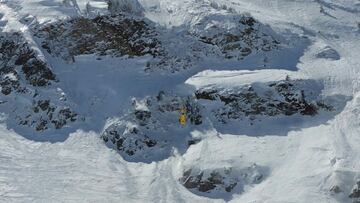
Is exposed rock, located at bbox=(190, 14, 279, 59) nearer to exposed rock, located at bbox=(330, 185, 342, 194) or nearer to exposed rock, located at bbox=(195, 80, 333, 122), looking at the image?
exposed rock, located at bbox=(195, 80, 333, 122)

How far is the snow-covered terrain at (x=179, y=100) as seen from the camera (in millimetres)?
17188

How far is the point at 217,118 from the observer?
19.9 m

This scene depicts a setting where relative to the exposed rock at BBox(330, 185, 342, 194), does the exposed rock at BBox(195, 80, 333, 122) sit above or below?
below

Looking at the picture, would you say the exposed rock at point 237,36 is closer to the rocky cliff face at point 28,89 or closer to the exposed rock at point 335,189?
the rocky cliff face at point 28,89

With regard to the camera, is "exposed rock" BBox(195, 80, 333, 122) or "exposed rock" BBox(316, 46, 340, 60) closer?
"exposed rock" BBox(195, 80, 333, 122)

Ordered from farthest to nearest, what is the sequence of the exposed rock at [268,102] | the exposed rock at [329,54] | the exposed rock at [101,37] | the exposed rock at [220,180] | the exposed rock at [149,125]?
1. the exposed rock at [101,37]
2. the exposed rock at [329,54]
3. the exposed rock at [268,102]
4. the exposed rock at [149,125]
5. the exposed rock at [220,180]

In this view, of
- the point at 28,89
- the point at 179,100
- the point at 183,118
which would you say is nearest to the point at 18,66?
the point at 28,89

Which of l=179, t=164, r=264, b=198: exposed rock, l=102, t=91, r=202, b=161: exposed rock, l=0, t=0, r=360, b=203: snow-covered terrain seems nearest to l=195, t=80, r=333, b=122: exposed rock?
l=0, t=0, r=360, b=203: snow-covered terrain

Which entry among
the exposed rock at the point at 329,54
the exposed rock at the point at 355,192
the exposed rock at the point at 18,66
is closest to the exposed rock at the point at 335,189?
the exposed rock at the point at 355,192

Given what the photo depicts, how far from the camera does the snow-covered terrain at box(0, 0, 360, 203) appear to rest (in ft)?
56.4

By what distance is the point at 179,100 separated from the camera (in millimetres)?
20719

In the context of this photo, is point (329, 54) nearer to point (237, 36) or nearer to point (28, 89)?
point (237, 36)

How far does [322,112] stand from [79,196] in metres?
8.52

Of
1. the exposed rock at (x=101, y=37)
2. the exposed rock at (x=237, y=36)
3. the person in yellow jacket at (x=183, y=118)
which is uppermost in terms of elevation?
the exposed rock at (x=237, y=36)
